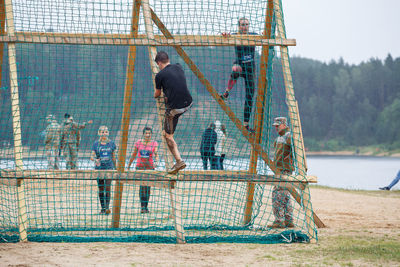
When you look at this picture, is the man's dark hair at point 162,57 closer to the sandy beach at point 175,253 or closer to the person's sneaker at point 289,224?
the sandy beach at point 175,253

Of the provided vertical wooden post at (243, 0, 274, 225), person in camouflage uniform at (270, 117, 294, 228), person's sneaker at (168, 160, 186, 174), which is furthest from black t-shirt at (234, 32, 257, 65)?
person's sneaker at (168, 160, 186, 174)

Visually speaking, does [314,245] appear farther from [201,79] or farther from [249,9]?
[249,9]

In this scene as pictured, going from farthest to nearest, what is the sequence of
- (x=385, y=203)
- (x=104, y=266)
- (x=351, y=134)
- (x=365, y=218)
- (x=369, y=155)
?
(x=351, y=134)
(x=369, y=155)
(x=385, y=203)
(x=365, y=218)
(x=104, y=266)

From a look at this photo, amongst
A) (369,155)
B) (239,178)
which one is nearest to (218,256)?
(239,178)

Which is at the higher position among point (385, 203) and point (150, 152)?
point (150, 152)

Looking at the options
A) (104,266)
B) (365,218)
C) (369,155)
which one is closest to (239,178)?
(104,266)

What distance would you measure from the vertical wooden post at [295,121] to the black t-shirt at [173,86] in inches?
61.6

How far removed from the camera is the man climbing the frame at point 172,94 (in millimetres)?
6973

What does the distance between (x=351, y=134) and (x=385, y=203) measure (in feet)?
261

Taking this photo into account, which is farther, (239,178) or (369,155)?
(369,155)

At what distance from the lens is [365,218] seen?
403 inches

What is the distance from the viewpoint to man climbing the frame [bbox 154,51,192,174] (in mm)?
6973

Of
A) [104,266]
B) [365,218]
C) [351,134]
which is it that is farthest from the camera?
[351,134]

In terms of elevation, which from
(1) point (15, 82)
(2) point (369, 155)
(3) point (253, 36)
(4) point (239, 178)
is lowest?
(2) point (369, 155)
